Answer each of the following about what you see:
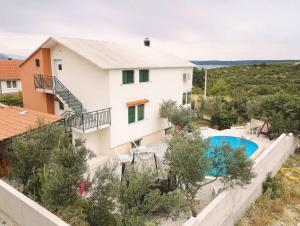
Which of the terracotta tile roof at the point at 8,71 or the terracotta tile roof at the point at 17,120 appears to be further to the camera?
the terracotta tile roof at the point at 8,71

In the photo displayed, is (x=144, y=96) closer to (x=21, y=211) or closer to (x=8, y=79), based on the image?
(x=21, y=211)

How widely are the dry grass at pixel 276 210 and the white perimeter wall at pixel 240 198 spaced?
12.8 inches

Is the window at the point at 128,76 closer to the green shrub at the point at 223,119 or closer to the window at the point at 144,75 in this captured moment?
the window at the point at 144,75

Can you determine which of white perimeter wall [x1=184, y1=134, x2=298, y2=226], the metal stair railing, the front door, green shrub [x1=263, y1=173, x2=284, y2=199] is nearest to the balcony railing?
the metal stair railing

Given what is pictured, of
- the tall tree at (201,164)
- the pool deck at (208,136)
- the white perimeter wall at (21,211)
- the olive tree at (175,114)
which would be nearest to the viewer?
the white perimeter wall at (21,211)

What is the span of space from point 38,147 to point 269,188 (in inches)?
503

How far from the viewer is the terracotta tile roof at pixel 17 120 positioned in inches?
452

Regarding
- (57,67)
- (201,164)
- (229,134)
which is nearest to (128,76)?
(57,67)

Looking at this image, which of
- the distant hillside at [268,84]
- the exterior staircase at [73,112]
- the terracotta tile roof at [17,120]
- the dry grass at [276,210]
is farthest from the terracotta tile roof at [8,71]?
the dry grass at [276,210]

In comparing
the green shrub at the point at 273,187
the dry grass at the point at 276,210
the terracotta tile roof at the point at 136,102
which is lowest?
the dry grass at the point at 276,210

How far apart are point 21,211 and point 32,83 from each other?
13.9m

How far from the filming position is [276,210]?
1116 cm

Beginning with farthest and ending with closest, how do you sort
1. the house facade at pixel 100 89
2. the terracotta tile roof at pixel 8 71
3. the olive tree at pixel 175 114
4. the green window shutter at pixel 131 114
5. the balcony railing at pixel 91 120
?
the terracotta tile roof at pixel 8 71
the olive tree at pixel 175 114
the green window shutter at pixel 131 114
the house facade at pixel 100 89
the balcony railing at pixel 91 120

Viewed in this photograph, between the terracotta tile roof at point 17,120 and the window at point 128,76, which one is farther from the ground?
the window at point 128,76
